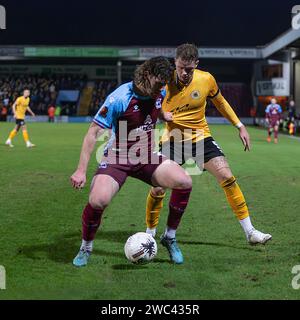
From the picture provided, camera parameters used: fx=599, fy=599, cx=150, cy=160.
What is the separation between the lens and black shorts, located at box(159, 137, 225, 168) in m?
7.09

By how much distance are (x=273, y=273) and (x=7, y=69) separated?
183 feet

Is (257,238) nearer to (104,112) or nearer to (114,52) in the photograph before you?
(104,112)

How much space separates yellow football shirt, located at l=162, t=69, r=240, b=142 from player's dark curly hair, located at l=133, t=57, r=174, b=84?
1.34 metres

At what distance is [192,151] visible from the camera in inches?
282

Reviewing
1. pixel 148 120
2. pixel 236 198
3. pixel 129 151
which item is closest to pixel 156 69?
pixel 148 120

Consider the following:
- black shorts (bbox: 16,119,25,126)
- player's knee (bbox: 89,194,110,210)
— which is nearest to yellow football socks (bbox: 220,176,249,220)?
player's knee (bbox: 89,194,110,210)

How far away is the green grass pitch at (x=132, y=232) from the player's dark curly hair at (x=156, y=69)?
183cm

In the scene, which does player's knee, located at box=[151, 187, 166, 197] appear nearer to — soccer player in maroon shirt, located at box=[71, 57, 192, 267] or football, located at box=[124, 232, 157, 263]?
soccer player in maroon shirt, located at box=[71, 57, 192, 267]

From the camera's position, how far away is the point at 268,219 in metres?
8.37

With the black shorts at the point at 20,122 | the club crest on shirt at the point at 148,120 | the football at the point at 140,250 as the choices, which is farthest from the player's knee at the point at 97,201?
the black shorts at the point at 20,122

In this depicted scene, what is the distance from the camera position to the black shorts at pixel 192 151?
279 inches

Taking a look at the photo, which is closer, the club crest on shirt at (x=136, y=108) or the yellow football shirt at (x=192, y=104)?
the club crest on shirt at (x=136, y=108)

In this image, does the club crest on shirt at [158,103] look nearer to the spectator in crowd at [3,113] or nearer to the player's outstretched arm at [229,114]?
the player's outstretched arm at [229,114]
